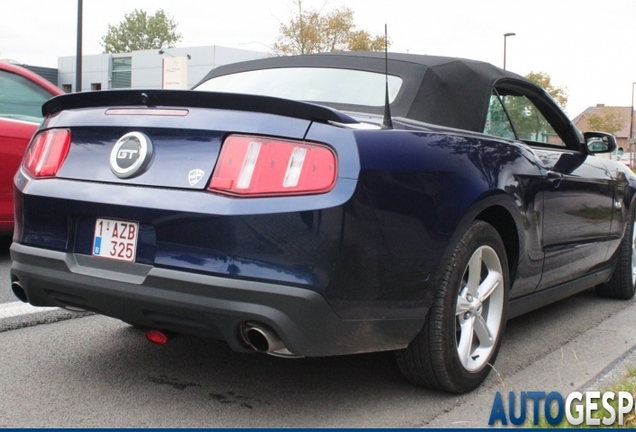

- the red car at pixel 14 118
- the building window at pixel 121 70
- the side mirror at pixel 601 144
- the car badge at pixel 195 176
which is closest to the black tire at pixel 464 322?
the car badge at pixel 195 176

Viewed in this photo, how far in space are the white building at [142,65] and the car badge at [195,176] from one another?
4134 cm

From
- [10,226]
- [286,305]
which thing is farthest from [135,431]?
[10,226]

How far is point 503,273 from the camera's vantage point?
11.5 ft

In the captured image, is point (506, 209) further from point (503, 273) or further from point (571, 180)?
point (571, 180)

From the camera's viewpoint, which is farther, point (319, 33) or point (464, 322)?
point (319, 33)

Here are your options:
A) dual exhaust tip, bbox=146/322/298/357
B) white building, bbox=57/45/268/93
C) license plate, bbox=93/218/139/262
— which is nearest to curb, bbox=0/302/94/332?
license plate, bbox=93/218/139/262

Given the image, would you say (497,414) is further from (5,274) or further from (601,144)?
(5,274)

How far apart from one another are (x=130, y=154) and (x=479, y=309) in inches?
63.3

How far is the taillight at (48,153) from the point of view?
316cm

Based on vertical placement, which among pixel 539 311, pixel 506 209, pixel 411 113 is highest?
pixel 411 113

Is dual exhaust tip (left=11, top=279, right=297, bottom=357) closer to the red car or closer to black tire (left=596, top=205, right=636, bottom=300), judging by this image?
black tire (left=596, top=205, right=636, bottom=300)

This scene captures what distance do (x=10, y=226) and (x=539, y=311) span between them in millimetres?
3982

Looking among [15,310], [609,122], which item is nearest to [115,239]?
[15,310]

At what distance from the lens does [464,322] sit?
330 cm
